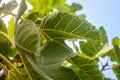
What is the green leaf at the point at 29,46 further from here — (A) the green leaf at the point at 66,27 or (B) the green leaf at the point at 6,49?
(B) the green leaf at the point at 6,49

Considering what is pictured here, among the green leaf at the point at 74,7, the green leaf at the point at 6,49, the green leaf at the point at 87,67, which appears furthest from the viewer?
the green leaf at the point at 74,7

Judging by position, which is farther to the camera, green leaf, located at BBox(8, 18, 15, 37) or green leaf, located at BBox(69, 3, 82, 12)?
green leaf, located at BBox(69, 3, 82, 12)

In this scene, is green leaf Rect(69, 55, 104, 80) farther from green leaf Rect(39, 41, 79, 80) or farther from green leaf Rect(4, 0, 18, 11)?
green leaf Rect(4, 0, 18, 11)

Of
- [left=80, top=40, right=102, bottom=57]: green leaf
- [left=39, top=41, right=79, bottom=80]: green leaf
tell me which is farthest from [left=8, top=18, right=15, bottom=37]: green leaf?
[left=39, top=41, right=79, bottom=80]: green leaf

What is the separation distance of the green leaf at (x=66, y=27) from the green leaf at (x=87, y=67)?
86mm

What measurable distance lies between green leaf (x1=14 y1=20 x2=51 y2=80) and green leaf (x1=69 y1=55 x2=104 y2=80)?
19 cm

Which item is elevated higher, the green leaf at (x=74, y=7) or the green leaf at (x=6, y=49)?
the green leaf at (x=74, y=7)

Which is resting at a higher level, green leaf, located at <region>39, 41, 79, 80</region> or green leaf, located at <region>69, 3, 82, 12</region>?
green leaf, located at <region>69, 3, 82, 12</region>

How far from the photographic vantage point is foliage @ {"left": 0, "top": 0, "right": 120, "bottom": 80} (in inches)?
21.5

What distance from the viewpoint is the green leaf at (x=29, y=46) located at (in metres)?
0.54

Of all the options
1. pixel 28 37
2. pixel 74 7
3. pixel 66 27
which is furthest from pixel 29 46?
pixel 74 7

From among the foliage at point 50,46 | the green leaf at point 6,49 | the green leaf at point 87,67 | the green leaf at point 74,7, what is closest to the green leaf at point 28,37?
the foliage at point 50,46

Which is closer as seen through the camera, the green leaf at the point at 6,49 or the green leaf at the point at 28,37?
the green leaf at the point at 28,37

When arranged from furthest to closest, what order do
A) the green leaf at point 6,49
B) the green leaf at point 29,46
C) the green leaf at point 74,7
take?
1. the green leaf at point 74,7
2. the green leaf at point 6,49
3. the green leaf at point 29,46
